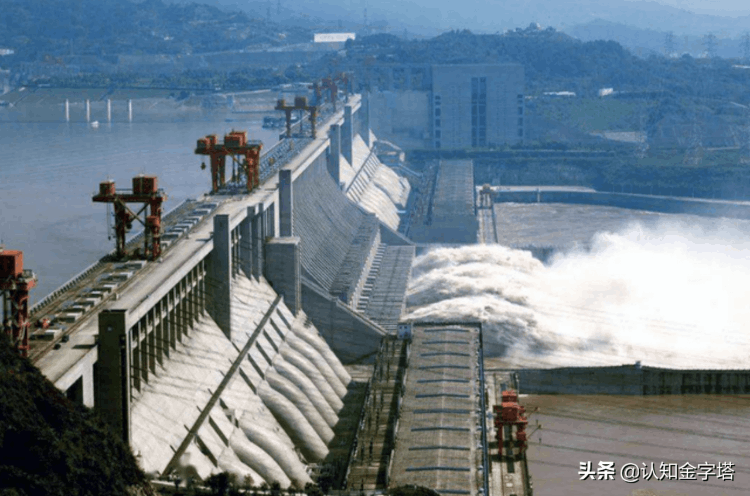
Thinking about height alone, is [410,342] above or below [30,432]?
below

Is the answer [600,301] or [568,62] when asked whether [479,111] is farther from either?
[600,301]

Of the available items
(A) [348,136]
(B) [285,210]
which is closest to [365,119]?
(A) [348,136]

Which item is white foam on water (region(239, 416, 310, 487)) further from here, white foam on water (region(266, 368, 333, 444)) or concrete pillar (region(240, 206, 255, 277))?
concrete pillar (region(240, 206, 255, 277))

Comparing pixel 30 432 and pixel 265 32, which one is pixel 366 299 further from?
pixel 265 32

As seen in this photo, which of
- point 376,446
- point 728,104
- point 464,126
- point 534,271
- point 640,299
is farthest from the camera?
point 728,104

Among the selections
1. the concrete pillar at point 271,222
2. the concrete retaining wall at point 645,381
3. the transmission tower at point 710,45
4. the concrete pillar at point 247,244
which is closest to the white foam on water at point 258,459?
the concrete pillar at point 247,244

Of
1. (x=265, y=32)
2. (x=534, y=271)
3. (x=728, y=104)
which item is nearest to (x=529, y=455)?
(x=534, y=271)

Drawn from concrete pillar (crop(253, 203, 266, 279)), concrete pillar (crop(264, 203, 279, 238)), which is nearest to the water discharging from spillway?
concrete pillar (crop(264, 203, 279, 238))
